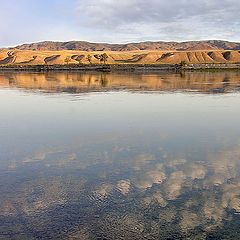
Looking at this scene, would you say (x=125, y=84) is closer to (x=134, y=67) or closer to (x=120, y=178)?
(x=120, y=178)

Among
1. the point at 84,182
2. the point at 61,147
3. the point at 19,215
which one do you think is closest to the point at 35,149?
the point at 61,147

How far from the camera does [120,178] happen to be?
10.9 metres

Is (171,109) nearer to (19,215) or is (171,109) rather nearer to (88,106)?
(88,106)

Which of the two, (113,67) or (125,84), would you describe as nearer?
(125,84)

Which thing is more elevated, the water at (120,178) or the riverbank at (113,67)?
the water at (120,178)

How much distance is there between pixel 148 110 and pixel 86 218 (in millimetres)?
16413

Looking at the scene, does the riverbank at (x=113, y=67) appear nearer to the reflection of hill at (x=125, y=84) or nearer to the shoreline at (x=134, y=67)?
the shoreline at (x=134, y=67)

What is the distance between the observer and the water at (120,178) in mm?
8008

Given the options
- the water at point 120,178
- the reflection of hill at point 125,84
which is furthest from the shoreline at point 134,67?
the water at point 120,178

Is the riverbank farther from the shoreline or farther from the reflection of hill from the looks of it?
the reflection of hill

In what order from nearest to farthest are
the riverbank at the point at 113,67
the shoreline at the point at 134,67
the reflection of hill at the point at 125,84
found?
the reflection of hill at the point at 125,84 < the shoreline at the point at 134,67 < the riverbank at the point at 113,67

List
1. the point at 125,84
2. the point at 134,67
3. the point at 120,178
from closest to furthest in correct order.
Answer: the point at 120,178, the point at 125,84, the point at 134,67

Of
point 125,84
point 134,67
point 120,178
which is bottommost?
point 134,67

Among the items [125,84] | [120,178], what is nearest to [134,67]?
[125,84]
